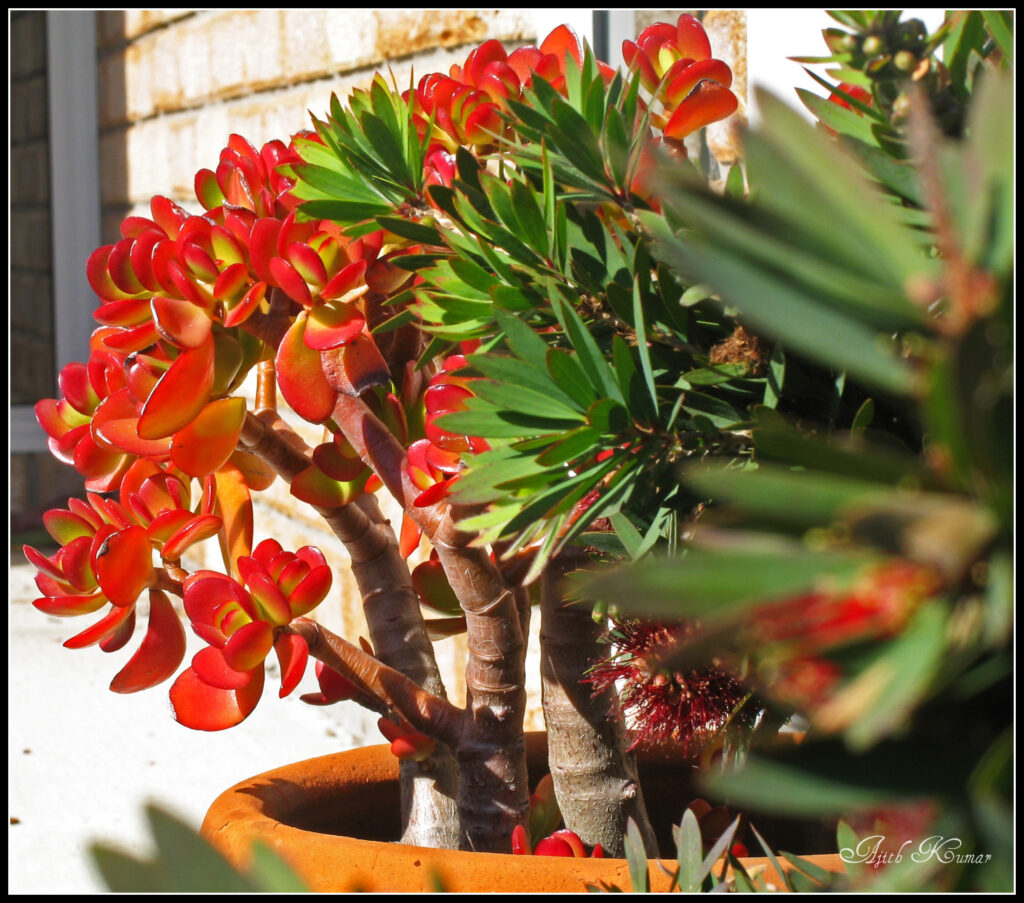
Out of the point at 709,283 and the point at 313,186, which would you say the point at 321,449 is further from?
the point at 709,283

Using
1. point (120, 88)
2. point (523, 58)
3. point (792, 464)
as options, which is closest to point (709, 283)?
point (792, 464)

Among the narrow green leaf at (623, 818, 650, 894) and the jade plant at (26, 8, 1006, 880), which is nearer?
the jade plant at (26, 8, 1006, 880)

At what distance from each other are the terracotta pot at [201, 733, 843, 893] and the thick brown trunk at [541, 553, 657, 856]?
0.35ft

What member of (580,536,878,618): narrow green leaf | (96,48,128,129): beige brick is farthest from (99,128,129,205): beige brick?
(580,536,878,618): narrow green leaf

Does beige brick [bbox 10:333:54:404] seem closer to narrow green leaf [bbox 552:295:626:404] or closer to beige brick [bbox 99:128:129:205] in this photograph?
beige brick [bbox 99:128:129:205]

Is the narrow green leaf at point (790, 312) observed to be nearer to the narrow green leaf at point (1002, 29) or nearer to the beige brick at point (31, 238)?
the narrow green leaf at point (1002, 29)

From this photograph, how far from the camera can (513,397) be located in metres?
0.26

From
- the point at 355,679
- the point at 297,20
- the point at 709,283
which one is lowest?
the point at 355,679

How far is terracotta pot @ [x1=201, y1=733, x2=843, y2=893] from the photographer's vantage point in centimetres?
40

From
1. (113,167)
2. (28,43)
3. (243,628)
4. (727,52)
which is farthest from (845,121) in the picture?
(28,43)

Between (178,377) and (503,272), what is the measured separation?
18 cm

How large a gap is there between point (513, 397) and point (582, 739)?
0.33 meters

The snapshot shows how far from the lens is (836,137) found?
31 centimetres

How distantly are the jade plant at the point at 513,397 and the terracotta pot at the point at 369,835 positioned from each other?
2.5 inches
